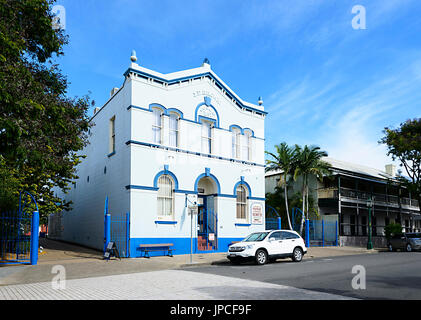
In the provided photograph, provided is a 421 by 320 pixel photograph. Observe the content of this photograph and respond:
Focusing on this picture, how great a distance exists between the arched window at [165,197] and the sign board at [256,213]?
5.89m

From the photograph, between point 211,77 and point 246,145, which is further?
point 246,145

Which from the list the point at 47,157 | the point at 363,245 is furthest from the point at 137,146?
the point at 363,245

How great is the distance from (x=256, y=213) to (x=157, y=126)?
8.50 metres

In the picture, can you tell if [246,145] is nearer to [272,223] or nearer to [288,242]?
[272,223]

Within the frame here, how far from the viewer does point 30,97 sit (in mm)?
12234

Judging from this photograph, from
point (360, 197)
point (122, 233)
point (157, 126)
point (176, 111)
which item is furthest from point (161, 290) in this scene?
point (360, 197)

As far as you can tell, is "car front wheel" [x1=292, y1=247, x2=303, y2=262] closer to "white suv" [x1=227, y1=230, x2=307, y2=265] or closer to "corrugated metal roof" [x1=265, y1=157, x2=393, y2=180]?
"white suv" [x1=227, y1=230, x2=307, y2=265]

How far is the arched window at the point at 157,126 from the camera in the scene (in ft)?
65.7

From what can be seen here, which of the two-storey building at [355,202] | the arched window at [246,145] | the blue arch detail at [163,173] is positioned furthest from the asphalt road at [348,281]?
the two-storey building at [355,202]

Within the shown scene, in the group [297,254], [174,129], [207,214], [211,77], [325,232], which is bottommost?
[297,254]

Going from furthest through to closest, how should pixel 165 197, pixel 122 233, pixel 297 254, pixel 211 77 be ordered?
1. pixel 211 77
2. pixel 165 197
3. pixel 122 233
4. pixel 297 254

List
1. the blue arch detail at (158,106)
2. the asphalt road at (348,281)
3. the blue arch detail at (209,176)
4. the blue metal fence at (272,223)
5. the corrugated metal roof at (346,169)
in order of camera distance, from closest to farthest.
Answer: the asphalt road at (348,281) < the blue arch detail at (158,106) < the blue arch detail at (209,176) < the blue metal fence at (272,223) < the corrugated metal roof at (346,169)

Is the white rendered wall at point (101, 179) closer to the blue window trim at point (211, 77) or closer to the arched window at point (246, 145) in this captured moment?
the blue window trim at point (211, 77)
